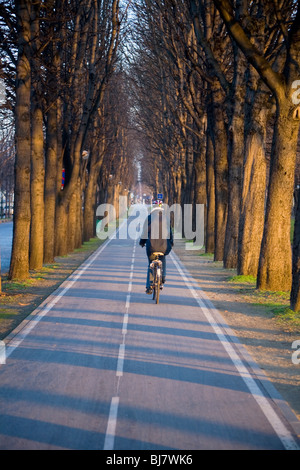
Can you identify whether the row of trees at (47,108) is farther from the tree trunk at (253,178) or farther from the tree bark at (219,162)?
the tree trunk at (253,178)

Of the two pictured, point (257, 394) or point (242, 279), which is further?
point (242, 279)

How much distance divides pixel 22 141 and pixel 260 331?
943cm

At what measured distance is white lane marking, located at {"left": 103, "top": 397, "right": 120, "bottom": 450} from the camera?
19.6 feet

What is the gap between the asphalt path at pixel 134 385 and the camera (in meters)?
6.23

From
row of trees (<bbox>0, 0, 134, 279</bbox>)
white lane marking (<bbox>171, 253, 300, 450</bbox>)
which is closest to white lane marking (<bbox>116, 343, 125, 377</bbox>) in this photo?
white lane marking (<bbox>171, 253, 300, 450</bbox>)

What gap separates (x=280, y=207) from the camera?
16.2 m

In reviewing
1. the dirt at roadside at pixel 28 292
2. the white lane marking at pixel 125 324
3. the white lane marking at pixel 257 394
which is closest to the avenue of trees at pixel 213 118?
the dirt at roadside at pixel 28 292

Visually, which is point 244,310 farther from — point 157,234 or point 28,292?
point 28,292

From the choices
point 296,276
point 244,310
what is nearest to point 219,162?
point 244,310

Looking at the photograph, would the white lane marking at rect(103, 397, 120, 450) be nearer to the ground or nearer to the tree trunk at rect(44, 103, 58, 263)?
the ground

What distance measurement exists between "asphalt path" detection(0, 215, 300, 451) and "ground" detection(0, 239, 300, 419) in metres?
0.28

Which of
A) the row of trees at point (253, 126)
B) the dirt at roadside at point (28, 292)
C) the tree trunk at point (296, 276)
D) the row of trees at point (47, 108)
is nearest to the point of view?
the dirt at roadside at point (28, 292)

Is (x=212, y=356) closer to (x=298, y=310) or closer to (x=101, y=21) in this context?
(x=298, y=310)
